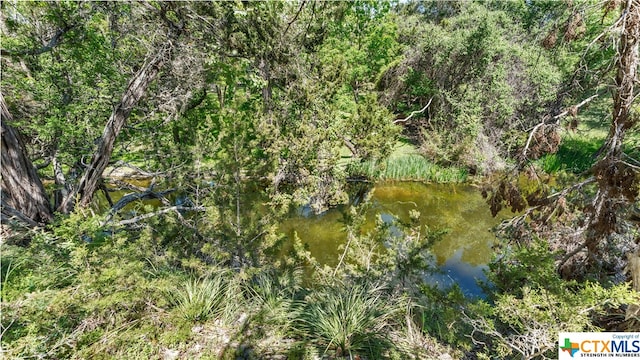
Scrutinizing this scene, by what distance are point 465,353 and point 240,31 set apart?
21.1 feet

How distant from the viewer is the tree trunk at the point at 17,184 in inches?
107

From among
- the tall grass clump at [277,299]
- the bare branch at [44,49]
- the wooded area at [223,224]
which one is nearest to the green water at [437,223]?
the wooded area at [223,224]

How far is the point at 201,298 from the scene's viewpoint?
292 centimetres

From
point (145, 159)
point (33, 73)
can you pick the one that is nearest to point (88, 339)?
point (145, 159)

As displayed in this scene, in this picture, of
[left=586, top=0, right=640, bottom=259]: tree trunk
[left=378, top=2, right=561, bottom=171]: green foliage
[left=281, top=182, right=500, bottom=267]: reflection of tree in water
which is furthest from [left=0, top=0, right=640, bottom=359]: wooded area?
[left=378, top=2, right=561, bottom=171]: green foliage

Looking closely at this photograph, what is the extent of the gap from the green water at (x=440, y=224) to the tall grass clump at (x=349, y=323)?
5.52 ft

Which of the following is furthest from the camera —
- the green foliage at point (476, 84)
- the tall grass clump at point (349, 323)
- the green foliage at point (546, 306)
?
the green foliage at point (476, 84)

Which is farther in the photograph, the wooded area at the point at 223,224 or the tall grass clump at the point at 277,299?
the tall grass clump at the point at 277,299

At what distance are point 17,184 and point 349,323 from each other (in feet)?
11.6

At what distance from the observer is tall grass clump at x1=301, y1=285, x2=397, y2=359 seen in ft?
8.66

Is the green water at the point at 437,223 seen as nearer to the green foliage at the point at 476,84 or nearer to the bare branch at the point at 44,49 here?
the green foliage at the point at 476,84

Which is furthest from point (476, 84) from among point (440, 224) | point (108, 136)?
point (108, 136)

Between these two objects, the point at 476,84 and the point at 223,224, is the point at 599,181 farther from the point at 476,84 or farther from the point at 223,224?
the point at 476,84

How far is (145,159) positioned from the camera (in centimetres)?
423
